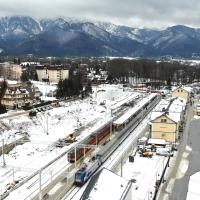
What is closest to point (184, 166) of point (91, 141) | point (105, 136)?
point (91, 141)

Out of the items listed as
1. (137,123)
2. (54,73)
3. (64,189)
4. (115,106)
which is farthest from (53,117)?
(54,73)

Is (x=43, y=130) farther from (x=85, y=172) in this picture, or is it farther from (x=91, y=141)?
(x=85, y=172)

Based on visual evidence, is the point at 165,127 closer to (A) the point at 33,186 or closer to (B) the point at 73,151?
(B) the point at 73,151

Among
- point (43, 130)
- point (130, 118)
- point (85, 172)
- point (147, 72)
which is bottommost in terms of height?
point (43, 130)

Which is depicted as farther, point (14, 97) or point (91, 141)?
point (14, 97)

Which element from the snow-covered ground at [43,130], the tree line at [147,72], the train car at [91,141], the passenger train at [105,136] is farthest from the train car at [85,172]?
the tree line at [147,72]

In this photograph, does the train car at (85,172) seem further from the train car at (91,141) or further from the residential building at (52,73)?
the residential building at (52,73)
